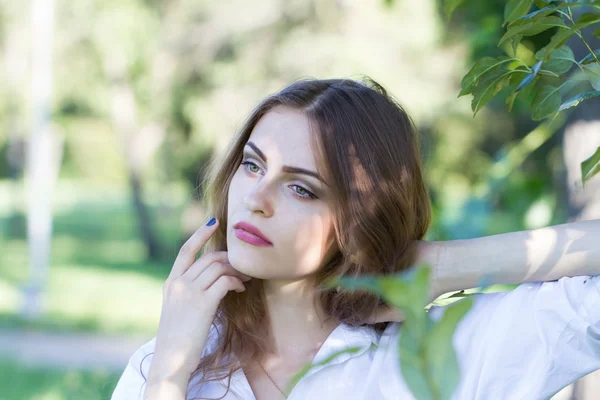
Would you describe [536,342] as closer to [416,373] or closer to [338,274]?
[338,274]

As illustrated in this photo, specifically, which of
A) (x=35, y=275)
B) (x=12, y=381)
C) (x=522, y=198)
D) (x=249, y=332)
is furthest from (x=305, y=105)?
(x=35, y=275)

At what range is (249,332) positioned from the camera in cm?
172

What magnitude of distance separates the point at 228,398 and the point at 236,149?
1.90 ft

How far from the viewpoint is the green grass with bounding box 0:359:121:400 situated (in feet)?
20.0

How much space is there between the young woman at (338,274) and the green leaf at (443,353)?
0.95 m

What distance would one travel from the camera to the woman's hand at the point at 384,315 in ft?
5.37

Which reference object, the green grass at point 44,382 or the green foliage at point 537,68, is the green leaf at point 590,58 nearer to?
the green foliage at point 537,68

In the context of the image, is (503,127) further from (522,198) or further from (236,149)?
(236,149)

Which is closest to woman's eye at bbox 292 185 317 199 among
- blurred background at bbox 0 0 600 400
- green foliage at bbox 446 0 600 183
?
green foliage at bbox 446 0 600 183

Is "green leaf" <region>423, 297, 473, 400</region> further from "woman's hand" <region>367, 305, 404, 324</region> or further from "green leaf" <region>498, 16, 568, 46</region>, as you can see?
"woman's hand" <region>367, 305, 404, 324</region>

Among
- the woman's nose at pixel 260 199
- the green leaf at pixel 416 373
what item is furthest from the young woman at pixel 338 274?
the green leaf at pixel 416 373

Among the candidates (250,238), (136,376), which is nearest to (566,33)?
(250,238)

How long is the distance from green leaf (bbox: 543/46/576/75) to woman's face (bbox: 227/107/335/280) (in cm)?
51

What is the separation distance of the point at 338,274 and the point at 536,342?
0.44 metres
